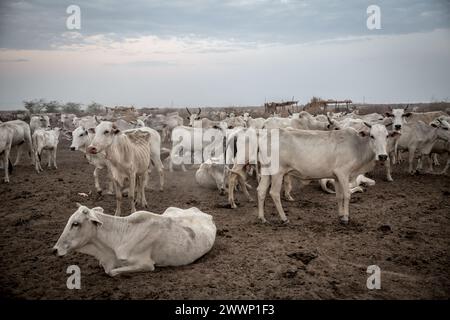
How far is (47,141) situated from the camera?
13867 mm

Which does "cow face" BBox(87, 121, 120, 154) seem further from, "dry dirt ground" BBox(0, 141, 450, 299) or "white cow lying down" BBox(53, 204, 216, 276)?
"white cow lying down" BBox(53, 204, 216, 276)

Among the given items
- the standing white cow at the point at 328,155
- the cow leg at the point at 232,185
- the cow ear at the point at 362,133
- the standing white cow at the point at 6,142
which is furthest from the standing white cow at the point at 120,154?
the standing white cow at the point at 6,142

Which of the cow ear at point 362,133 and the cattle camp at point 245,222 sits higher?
the cow ear at point 362,133

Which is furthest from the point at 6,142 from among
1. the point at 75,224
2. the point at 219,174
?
the point at 75,224

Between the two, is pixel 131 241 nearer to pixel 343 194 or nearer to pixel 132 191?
pixel 132 191

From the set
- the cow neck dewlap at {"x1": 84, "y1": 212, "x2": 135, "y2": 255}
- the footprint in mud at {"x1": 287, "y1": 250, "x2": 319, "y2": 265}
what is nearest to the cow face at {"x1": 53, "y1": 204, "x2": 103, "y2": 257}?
the cow neck dewlap at {"x1": 84, "y1": 212, "x2": 135, "y2": 255}

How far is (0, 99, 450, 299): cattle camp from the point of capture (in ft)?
16.1

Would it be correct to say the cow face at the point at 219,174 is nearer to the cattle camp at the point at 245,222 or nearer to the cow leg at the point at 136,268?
the cattle camp at the point at 245,222

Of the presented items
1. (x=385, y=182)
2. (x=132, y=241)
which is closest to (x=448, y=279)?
(x=132, y=241)

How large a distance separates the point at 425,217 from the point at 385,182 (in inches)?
138

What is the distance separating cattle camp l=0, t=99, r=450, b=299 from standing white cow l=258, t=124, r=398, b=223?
0.07 feet

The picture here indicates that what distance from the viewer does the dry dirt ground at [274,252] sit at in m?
4.68

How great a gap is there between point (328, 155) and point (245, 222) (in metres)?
2.21
